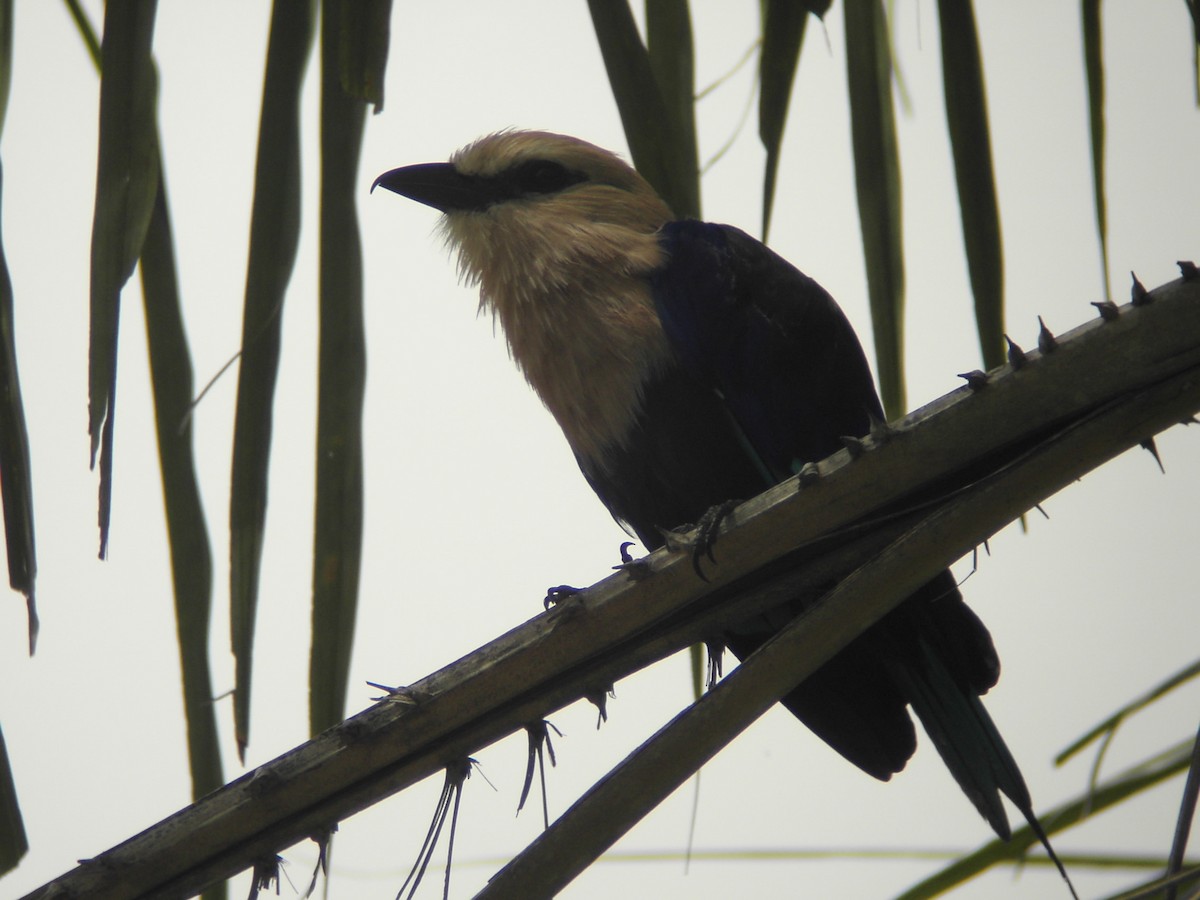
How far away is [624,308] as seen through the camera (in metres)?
2.15

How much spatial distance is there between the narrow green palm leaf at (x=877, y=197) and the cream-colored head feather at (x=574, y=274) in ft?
2.59

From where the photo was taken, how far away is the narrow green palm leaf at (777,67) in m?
1.28

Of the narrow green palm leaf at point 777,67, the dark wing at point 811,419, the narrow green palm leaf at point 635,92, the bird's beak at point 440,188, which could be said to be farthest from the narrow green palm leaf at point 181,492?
the bird's beak at point 440,188

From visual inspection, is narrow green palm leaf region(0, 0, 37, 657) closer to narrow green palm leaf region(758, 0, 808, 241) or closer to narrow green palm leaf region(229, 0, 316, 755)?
narrow green palm leaf region(229, 0, 316, 755)

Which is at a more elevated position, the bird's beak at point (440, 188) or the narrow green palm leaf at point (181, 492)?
the bird's beak at point (440, 188)

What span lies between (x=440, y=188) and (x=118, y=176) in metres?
1.50

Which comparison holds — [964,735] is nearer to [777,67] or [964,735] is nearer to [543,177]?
[777,67]

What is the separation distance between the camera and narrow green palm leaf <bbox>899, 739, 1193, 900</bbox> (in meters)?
1.14

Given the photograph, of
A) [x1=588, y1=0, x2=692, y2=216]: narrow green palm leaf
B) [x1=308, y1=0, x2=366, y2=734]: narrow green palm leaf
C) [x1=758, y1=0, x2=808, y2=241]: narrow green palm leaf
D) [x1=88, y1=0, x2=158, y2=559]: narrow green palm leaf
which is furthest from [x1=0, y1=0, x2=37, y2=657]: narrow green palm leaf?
[x1=758, y1=0, x2=808, y2=241]: narrow green palm leaf

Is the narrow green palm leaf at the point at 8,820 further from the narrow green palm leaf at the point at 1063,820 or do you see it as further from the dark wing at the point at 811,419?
the dark wing at the point at 811,419

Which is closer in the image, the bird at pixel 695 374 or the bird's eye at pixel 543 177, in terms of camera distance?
the bird at pixel 695 374

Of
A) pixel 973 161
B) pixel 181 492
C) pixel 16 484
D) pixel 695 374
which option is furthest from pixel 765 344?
pixel 16 484

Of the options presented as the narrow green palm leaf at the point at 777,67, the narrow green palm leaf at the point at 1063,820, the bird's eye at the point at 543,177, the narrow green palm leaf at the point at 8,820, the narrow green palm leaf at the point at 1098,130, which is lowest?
the narrow green palm leaf at the point at 1063,820

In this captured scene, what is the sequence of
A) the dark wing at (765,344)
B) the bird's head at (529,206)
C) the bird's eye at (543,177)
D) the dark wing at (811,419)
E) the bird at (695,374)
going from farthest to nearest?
the bird's eye at (543,177) < the bird's head at (529,206) < the dark wing at (765,344) < the bird at (695,374) < the dark wing at (811,419)
